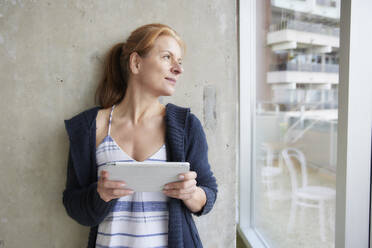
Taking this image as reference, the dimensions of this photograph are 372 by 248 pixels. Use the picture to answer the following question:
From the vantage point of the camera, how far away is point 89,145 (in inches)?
44.1

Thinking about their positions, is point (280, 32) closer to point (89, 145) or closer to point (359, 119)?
point (359, 119)

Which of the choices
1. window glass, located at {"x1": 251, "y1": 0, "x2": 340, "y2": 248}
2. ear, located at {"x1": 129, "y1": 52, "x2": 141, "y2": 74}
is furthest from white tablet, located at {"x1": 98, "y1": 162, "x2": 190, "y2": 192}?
window glass, located at {"x1": 251, "y1": 0, "x2": 340, "y2": 248}

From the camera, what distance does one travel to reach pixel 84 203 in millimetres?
1084

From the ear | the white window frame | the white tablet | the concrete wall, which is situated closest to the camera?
the white tablet

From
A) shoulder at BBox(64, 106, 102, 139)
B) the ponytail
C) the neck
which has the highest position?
the ponytail

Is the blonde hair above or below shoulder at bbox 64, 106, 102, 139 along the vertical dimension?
above

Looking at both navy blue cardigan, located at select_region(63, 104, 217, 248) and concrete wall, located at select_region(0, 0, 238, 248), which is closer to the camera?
navy blue cardigan, located at select_region(63, 104, 217, 248)

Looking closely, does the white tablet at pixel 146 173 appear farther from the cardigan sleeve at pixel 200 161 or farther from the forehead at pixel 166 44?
the forehead at pixel 166 44

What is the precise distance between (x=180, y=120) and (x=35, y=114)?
70 centimetres

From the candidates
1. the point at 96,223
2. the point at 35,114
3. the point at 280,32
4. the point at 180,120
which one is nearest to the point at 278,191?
the point at 280,32

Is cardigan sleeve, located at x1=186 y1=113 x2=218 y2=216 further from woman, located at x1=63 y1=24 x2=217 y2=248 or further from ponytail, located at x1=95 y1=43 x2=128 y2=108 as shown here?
ponytail, located at x1=95 y1=43 x2=128 y2=108

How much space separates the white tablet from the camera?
0.84 m

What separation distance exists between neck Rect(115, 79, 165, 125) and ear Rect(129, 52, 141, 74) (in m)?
0.06

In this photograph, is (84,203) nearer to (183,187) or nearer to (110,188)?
(110,188)
